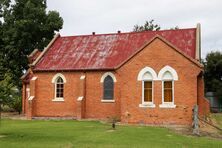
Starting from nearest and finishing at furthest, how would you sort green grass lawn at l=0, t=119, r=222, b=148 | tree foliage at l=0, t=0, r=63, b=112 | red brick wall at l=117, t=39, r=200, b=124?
green grass lawn at l=0, t=119, r=222, b=148 → red brick wall at l=117, t=39, r=200, b=124 → tree foliage at l=0, t=0, r=63, b=112

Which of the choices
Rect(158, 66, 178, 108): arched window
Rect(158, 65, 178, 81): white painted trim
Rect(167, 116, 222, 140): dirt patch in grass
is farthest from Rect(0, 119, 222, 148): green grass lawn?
Rect(158, 65, 178, 81): white painted trim

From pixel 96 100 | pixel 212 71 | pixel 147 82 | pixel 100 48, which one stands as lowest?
pixel 96 100

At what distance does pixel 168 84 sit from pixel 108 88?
22.4 ft

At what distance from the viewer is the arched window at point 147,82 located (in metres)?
31.2

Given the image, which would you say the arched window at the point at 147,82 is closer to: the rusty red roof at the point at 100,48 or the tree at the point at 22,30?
the rusty red roof at the point at 100,48

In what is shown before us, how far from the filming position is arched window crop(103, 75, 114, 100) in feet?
117

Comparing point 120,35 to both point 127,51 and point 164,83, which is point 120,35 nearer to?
point 127,51

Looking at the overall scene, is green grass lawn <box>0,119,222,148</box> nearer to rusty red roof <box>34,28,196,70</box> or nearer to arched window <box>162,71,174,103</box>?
arched window <box>162,71,174,103</box>

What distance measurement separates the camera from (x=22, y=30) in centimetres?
4994

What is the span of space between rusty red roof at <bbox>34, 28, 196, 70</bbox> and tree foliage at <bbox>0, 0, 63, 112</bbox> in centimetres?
1013

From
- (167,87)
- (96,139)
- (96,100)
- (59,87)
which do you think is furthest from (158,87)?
(96,139)

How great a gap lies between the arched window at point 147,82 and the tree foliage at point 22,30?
23.5 meters

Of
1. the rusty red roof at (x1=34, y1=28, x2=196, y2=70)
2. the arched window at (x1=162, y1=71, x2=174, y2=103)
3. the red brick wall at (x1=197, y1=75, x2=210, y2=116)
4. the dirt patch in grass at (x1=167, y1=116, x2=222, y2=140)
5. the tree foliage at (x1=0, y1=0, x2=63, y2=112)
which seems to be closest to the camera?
the dirt patch in grass at (x1=167, y1=116, x2=222, y2=140)

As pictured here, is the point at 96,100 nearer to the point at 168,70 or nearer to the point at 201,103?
the point at 168,70
